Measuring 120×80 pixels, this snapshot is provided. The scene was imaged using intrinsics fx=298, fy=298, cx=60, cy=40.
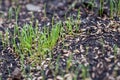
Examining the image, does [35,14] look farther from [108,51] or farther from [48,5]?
[108,51]

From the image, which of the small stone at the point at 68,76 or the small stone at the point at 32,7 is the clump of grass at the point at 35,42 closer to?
the small stone at the point at 68,76

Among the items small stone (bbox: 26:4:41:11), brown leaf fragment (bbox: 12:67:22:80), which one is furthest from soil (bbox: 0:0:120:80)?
small stone (bbox: 26:4:41:11)

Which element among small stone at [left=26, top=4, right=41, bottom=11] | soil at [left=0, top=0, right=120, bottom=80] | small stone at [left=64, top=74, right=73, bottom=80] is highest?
small stone at [left=26, top=4, right=41, bottom=11]

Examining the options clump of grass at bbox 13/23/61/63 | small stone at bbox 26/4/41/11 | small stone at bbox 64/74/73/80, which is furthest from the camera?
small stone at bbox 26/4/41/11

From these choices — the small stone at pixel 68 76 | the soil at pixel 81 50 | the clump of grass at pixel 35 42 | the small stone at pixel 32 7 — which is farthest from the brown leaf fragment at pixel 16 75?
the small stone at pixel 32 7

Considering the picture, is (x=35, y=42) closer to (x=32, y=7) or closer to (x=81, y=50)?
(x=81, y=50)

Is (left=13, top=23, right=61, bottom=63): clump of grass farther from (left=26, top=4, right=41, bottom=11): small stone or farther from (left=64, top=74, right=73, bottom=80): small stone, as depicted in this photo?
(left=26, top=4, right=41, bottom=11): small stone

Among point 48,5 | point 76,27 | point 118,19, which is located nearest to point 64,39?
point 76,27

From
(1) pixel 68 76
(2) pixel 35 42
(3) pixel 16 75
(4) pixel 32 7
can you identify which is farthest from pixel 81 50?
(4) pixel 32 7
